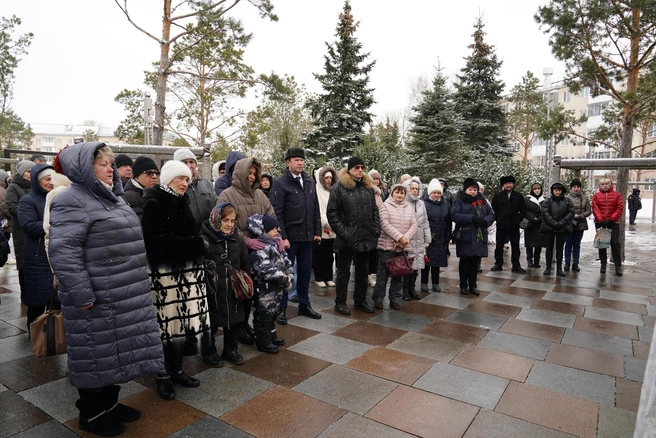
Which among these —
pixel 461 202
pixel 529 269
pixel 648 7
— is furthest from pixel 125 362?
pixel 648 7

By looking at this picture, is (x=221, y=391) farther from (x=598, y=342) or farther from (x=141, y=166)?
(x=598, y=342)

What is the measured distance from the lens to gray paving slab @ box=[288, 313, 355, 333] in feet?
16.9

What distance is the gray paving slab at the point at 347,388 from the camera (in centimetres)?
336

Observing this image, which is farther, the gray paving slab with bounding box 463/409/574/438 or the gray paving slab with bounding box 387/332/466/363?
the gray paving slab with bounding box 387/332/466/363

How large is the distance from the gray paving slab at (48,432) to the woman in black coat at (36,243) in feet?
6.66

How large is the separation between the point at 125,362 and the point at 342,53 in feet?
74.4

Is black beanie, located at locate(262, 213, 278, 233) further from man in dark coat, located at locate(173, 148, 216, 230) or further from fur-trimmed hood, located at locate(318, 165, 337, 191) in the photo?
fur-trimmed hood, located at locate(318, 165, 337, 191)

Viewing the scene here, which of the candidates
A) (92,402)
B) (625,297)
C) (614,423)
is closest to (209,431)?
(92,402)

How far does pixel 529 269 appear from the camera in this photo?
9.12 metres

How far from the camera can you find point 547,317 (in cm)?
578

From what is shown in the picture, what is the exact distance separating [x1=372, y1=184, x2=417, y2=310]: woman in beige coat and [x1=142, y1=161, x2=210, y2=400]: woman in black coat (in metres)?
3.05

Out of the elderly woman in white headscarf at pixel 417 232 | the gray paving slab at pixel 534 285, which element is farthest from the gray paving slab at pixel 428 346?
the gray paving slab at pixel 534 285

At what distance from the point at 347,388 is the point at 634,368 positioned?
2823 millimetres

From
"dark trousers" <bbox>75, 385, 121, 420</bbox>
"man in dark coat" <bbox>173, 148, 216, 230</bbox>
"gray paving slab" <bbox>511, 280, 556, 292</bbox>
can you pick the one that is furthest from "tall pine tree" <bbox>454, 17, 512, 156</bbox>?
"dark trousers" <bbox>75, 385, 121, 420</bbox>
